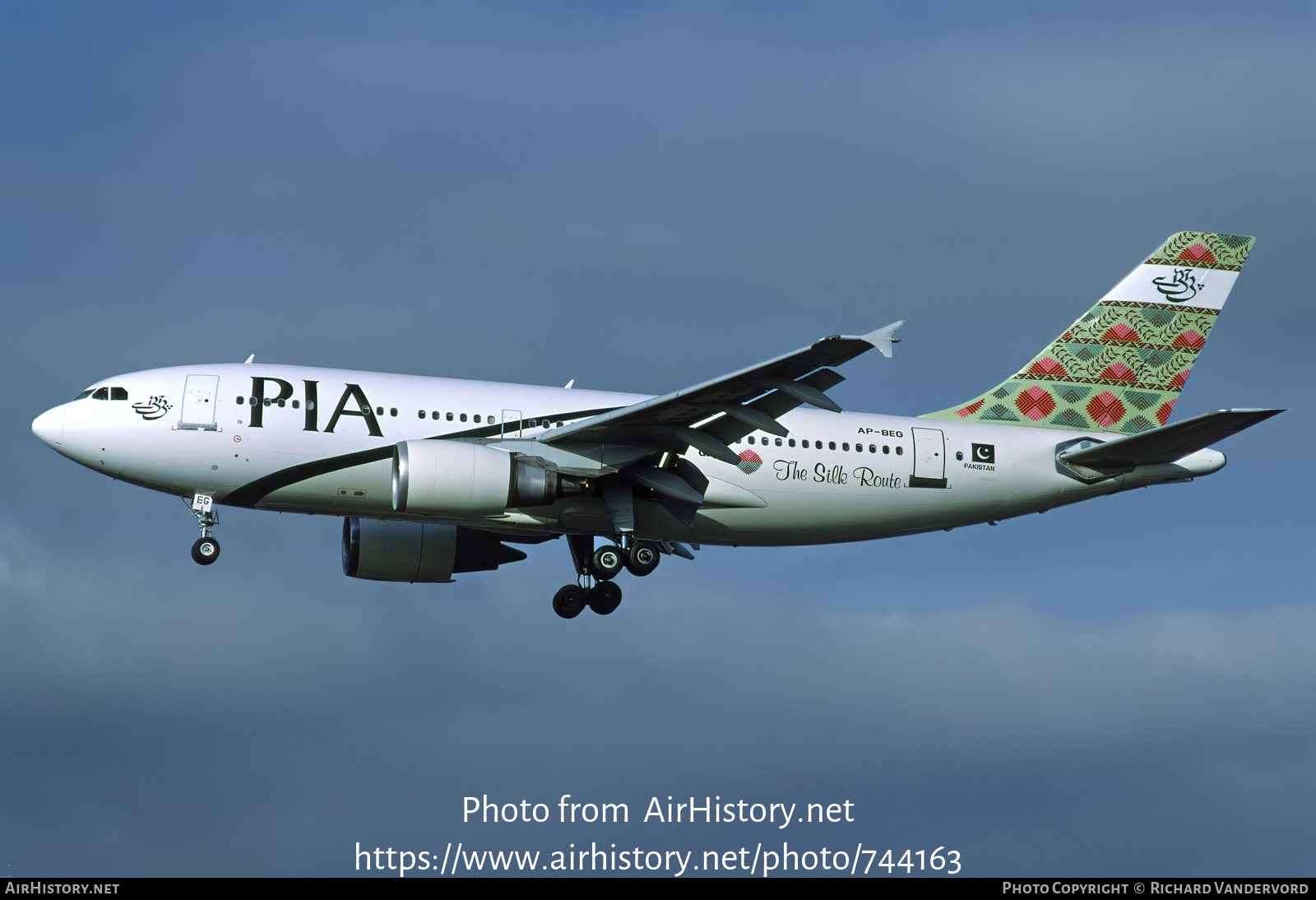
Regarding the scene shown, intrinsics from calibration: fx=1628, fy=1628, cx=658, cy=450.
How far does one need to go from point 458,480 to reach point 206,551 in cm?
565

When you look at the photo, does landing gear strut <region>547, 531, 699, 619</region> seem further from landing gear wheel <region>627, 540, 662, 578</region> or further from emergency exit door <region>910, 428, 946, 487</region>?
emergency exit door <region>910, 428, 946, 487</region>

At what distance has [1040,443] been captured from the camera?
37250mm

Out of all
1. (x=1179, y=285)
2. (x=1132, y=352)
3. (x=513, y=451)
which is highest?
(x=1179, y=285)

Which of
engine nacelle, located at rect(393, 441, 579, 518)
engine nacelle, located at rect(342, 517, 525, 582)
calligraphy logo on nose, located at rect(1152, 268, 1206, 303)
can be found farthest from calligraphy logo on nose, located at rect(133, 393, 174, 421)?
calligraphy logo on nose, located at rect(1152, 268, 1206, 303)

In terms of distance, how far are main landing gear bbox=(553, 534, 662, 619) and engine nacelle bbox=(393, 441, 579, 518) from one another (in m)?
3.62

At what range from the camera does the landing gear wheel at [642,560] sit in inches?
1422

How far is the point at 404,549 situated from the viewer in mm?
38562

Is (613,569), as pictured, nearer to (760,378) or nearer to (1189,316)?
(760,378)

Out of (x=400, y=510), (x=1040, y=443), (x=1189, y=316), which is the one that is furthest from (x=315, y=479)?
(x=1189, y=316)

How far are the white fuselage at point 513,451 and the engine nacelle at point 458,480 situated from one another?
3.08ft

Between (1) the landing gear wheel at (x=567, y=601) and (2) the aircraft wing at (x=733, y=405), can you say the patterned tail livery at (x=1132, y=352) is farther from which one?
(1) the landing gear wheel at (x=567, y=601)

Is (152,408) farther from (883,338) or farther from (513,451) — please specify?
(883,338)

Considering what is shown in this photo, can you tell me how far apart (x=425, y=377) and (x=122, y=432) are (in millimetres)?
6222

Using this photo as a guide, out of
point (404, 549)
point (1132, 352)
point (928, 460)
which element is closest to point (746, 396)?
point (928, 460)
